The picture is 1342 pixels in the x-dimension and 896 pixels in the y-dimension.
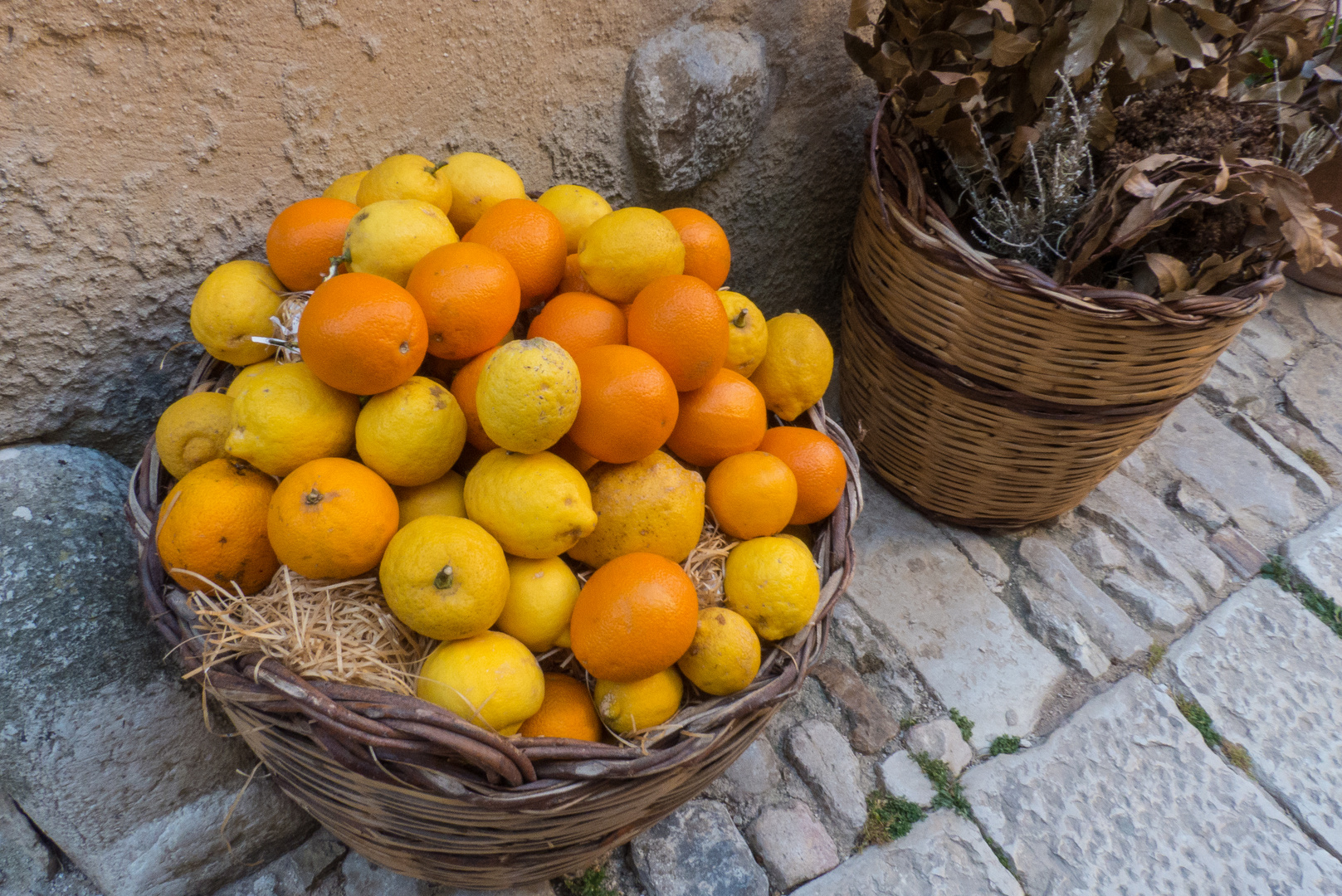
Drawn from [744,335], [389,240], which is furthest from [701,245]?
[389,240]

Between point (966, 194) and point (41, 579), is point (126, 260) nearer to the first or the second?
point (41, 579)

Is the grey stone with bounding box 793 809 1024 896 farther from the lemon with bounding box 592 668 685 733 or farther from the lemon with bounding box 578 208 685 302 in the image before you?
the lemon with bounding box 578 208 685 302

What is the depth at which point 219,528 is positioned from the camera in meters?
1.05

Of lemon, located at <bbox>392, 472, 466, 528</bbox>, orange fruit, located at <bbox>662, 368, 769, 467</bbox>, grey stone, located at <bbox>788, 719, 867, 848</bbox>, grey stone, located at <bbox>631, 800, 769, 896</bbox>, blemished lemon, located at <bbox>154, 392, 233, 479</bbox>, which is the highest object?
blemished lemon, located at <bbox>154, 392, 233, 479</bbox>

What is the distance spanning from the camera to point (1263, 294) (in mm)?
1617

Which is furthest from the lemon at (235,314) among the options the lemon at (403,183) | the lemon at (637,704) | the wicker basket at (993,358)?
the wicker basket at (993,358)

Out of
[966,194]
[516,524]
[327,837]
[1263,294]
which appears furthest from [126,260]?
[1263,294]

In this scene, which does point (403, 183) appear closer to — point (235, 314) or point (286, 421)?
point (235, 314)

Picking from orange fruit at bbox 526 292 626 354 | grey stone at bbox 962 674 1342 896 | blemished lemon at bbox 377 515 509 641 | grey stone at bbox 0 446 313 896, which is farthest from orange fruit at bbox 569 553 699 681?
grey stone at bbox 962 674 1342 896

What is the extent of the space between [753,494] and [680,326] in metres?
0.29

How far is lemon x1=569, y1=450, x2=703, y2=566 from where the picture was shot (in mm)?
1178

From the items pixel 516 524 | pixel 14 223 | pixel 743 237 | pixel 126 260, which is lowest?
pixel 743 237

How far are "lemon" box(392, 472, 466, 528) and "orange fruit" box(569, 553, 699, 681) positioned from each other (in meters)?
0.26

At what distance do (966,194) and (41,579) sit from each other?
2025 millimetres
